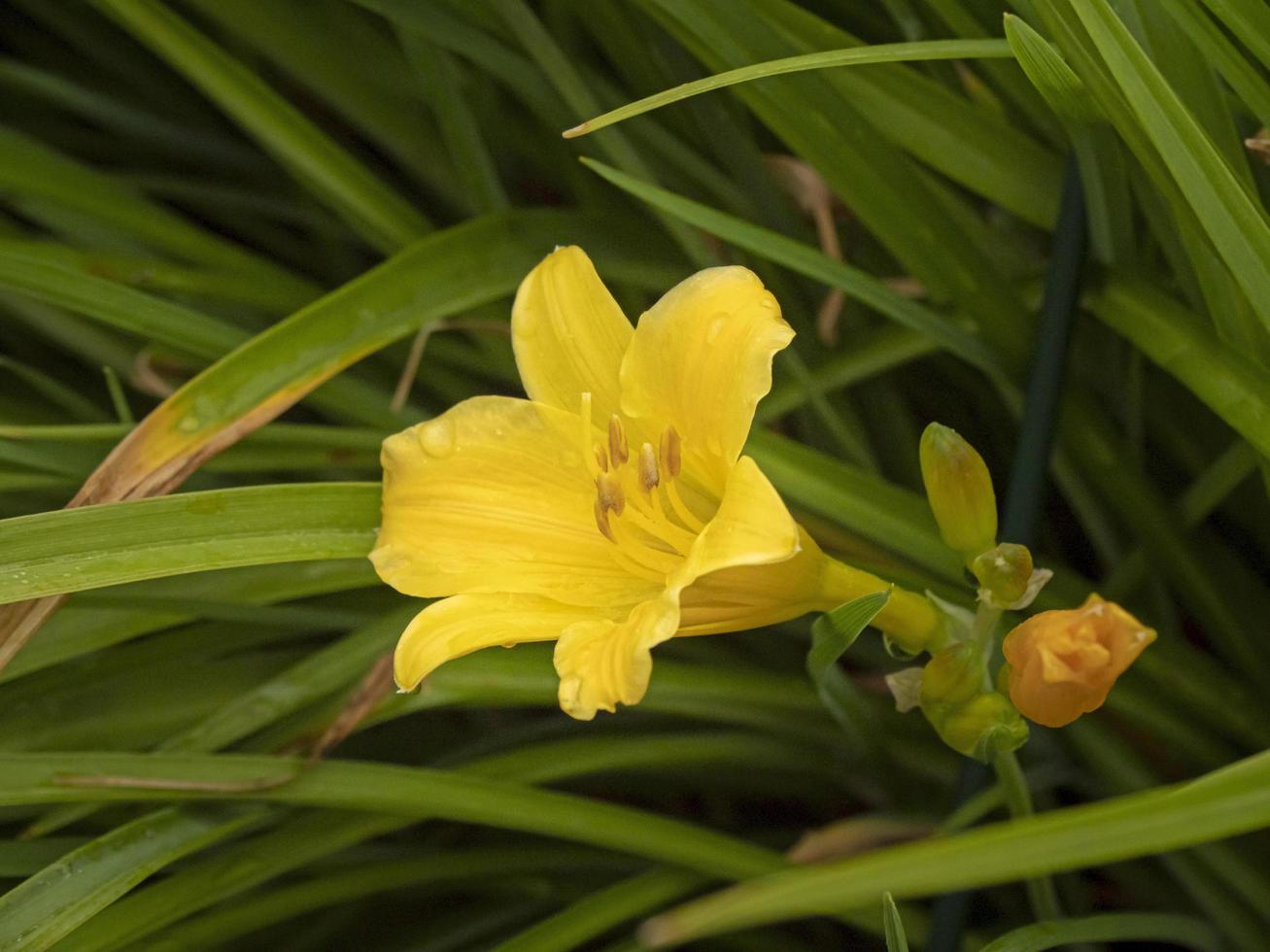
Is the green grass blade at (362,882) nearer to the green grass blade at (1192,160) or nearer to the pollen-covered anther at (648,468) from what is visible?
the pollen-covered anther at (648,468)

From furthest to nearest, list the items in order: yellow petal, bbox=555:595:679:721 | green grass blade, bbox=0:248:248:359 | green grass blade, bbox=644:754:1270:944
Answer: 1. green grass blade, bbox=0:248:248:359
2. yellow petal, bbox=555:595:679:721
3. green grass blade, bbox=644:754:1270:944

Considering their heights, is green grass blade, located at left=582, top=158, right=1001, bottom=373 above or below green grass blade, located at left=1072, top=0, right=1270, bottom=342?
above

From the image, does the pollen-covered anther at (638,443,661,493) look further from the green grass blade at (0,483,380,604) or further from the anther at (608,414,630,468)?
the green grass blade at (0,483,380,604)

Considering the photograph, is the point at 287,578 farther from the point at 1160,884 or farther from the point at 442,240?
the point at 1160,884

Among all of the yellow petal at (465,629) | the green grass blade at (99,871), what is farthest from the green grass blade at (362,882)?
the yellow petal at (465,629)

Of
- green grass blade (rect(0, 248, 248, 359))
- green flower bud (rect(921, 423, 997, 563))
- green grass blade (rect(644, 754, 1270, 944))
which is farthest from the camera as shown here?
green grass blade (rect(0, 248, 248, 359))

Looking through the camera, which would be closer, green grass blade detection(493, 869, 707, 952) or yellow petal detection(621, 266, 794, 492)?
yellow petal detection(621, 266, 794, 492)

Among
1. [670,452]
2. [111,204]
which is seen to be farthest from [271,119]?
[670,452]

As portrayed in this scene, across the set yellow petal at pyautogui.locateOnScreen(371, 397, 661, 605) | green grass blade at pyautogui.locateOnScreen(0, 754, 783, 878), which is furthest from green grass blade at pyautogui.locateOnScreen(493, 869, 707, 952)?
yellow petal at pyautogui.locateOnScreen(371, 397, 661, 605)

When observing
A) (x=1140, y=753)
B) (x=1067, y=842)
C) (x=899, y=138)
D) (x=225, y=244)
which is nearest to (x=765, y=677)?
(x=1140, y=753)
